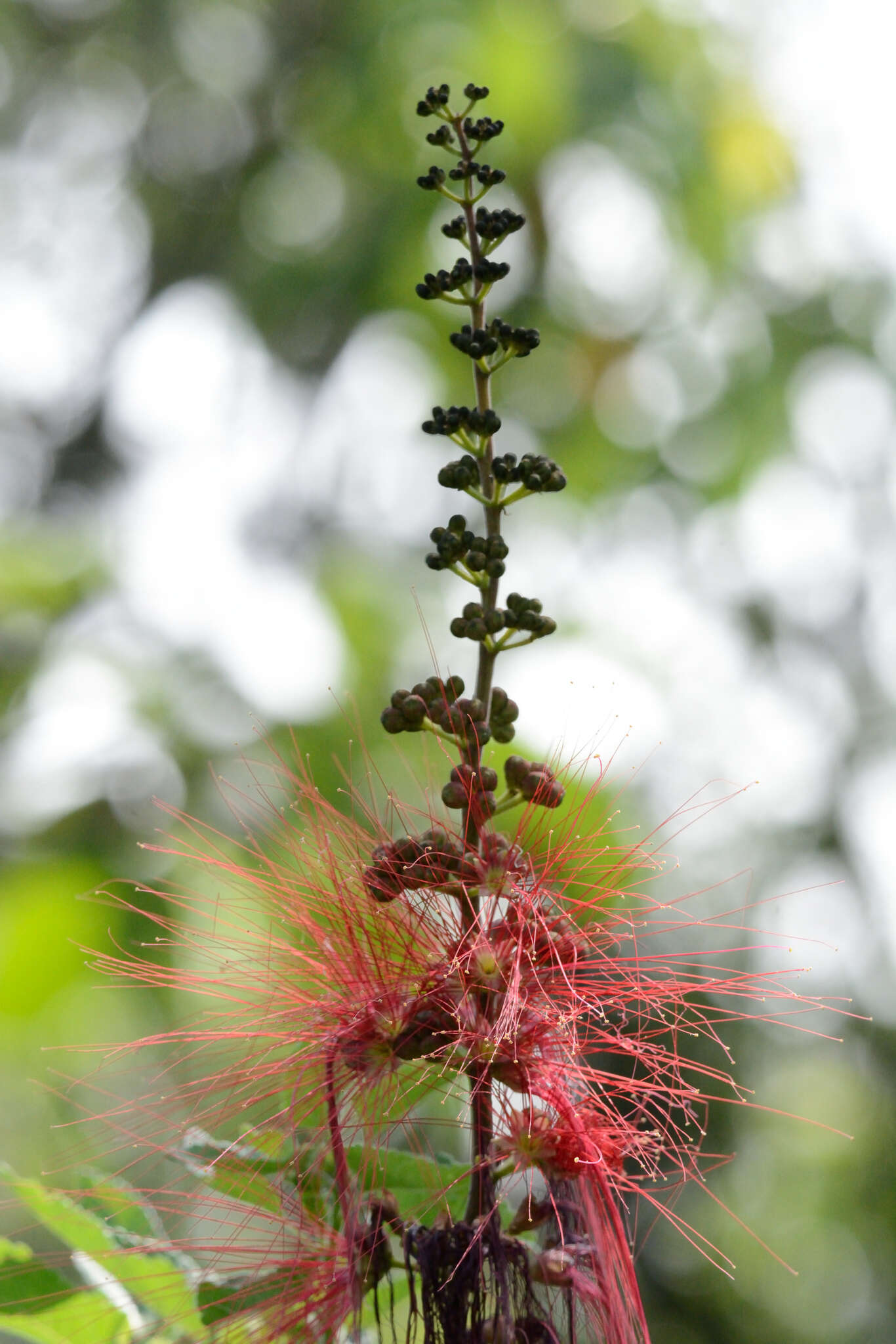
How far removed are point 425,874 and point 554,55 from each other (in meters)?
7.36

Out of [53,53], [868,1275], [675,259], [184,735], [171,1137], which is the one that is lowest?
[868,1275]

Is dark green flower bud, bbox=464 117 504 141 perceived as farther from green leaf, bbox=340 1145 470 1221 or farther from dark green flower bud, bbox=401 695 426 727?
green leaf, bbox=340 1145 470 1221

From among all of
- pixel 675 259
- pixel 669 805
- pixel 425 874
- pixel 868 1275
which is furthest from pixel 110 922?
pixel 868 1275

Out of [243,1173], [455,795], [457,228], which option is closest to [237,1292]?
[243,1173]

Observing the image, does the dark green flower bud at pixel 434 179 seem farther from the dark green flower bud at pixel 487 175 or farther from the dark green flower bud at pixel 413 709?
the dark green flower bud at pixel 413 709

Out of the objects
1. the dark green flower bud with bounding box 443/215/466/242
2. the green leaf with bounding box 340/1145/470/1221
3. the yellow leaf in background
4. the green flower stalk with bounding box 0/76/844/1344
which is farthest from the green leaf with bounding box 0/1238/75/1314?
the yellow leaf in background

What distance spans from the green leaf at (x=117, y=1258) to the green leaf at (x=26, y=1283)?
54 millimetres

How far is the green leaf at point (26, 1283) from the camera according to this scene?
1.83 meters

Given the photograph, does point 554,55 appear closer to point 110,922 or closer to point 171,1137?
point 110,922

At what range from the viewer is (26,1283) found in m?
1.87

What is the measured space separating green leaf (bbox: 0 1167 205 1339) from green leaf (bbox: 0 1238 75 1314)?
54mm

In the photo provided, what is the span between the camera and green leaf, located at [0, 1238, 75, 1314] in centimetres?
183

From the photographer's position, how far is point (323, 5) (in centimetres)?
941

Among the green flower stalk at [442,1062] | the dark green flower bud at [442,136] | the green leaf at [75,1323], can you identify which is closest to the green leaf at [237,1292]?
the green flower stalk at [442,1062]
